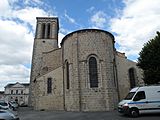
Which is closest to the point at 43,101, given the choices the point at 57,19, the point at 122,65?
the point at 122,65

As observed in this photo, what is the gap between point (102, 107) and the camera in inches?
805

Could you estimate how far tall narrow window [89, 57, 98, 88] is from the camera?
21.4m

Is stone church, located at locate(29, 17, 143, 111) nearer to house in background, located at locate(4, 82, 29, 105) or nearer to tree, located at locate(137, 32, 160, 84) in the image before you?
tree, located at locate(137, 32, 160, 84)

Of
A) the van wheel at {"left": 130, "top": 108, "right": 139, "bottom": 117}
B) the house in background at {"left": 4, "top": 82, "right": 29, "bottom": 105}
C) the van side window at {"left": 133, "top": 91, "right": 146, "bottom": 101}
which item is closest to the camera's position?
the van wheel at {"left": 130, "top": 108, "right": 139, "bottom": 117}

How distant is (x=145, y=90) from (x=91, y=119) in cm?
453

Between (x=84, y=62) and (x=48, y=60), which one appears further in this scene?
(x=48, y=60)

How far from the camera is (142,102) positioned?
46.0 feet

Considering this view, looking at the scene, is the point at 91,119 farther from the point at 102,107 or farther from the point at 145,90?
the point at 102,107

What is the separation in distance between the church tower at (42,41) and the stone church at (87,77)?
9.65 metres

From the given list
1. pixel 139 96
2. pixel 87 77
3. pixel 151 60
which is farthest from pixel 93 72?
pixel 139 96

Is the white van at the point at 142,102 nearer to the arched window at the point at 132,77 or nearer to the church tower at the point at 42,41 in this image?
the arched window at the point at 132,77

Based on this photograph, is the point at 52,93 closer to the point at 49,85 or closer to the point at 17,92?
the point at 49,85

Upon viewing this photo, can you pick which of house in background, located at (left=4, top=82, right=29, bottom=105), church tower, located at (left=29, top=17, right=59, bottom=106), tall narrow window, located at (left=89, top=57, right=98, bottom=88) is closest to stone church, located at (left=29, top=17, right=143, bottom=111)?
tall narrow window, located at (left=89, top=57, right=98, bottom=88)

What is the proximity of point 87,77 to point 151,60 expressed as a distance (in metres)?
6.87
